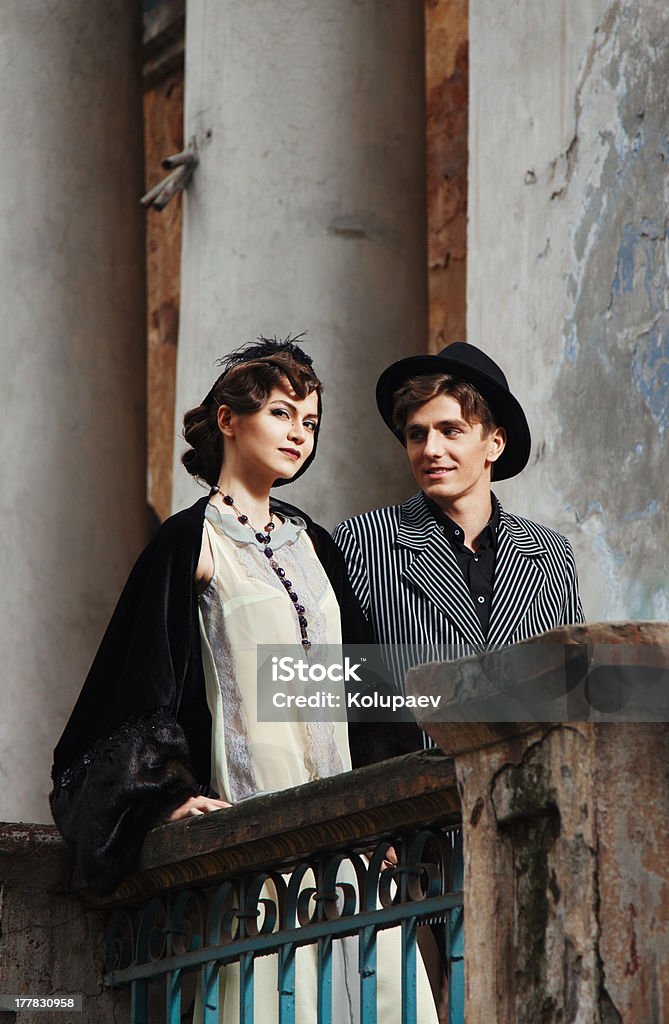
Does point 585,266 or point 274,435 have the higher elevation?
point 585,266

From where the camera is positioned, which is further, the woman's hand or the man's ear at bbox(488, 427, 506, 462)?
the man's ear at bbox(488, 427, 506, 462)

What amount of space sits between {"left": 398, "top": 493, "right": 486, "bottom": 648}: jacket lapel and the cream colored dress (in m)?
0.25

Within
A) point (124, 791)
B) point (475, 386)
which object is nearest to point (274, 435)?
point (475, 386)

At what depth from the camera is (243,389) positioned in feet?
12.3

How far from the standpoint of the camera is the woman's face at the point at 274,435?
373 centimetres

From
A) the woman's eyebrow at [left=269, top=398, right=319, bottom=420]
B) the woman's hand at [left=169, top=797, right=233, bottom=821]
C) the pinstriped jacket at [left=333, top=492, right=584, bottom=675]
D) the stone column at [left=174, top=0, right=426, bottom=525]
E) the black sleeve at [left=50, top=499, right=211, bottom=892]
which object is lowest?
the woman's hand at [left=169, top=797, right=233, bottom=821]

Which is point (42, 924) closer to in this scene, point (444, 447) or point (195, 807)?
point (195, 807)

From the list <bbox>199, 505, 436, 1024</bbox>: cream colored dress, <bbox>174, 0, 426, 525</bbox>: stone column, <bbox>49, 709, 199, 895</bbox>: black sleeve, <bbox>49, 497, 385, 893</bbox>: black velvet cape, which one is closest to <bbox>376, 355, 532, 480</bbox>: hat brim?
<bbox>199, 505, 436, 1024</bbox>: cream colored dress

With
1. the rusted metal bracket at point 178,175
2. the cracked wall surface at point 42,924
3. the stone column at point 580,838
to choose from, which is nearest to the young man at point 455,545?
the cracked wall surface at point 42,924

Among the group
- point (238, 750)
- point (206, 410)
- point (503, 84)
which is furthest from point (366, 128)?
point (238, 750)

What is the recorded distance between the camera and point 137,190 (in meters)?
8.53

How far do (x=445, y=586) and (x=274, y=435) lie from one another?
50cm

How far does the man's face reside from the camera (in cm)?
387

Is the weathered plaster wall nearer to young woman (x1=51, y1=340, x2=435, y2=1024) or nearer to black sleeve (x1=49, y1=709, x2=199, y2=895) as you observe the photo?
→ young woman (x1=51, y1=340, x2=435, y2=1024)
